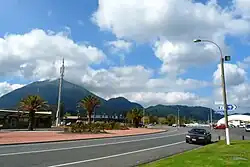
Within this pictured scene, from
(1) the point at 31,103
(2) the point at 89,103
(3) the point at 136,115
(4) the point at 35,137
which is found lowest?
(4) the point at 35,137

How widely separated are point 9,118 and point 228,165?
2407 inches

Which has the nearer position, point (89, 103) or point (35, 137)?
point (35, 137)

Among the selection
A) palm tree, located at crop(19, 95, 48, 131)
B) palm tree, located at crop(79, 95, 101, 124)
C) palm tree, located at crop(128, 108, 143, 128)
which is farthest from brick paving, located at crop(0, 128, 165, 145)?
palm tree, located at crop(128, 108, 143, 128)

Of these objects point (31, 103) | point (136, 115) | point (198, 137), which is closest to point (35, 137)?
point (198, 137)

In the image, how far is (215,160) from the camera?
14281 millimetres

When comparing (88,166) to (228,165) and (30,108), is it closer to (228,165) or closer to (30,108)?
(228,165)

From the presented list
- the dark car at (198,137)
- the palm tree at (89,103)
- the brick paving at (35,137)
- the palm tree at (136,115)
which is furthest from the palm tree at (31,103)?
the palm tree at (136,115)

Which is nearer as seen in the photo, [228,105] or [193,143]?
[228,105]

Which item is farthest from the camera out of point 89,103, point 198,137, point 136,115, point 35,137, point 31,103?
point 136,115

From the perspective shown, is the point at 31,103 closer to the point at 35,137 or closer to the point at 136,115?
the point at 35,137

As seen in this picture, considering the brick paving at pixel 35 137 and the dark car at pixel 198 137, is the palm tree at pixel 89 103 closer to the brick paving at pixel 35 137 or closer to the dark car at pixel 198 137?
the brick paving at pixel 35 137

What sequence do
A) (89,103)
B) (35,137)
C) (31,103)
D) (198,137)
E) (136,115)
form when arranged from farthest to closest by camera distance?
1. (136,115)
2. (89,103)
3. (31,103)
4. (35,137)
5. (198,137)

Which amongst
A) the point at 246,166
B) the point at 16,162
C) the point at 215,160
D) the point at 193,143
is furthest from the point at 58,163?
the point at 193,143

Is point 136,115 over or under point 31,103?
under
